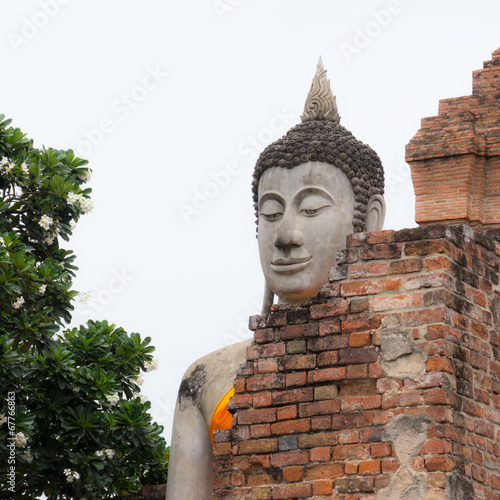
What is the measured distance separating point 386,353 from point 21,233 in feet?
13.2

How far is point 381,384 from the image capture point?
5102mm

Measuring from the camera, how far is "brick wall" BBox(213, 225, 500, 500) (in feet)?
16.2

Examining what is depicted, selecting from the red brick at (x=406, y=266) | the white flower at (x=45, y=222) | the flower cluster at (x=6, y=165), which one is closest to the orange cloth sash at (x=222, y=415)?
the red brick at (x=406, y=266)

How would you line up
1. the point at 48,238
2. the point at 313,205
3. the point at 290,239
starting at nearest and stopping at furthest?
the point at 290,239 → the point at 313,205 → the point at 48,238

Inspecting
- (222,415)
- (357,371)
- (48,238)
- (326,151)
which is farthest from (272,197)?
(48,238)

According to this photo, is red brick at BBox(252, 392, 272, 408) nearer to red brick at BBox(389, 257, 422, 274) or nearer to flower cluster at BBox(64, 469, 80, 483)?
red brick at BBox(389, 257, 422, 274)

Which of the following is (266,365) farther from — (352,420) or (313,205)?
(313,205)

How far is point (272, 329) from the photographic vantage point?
552cm

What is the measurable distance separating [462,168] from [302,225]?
9182 mm

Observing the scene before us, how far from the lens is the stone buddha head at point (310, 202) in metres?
6.63

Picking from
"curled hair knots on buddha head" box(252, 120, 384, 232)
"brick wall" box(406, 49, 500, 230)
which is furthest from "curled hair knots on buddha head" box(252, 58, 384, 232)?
"brick wall" box(406, 49, 500, 230)

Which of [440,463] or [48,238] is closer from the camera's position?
[440,463]

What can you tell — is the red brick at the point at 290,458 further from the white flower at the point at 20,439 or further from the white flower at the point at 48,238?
the white flower at the point at 48,238

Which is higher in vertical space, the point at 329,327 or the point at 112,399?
the point at 112,399
